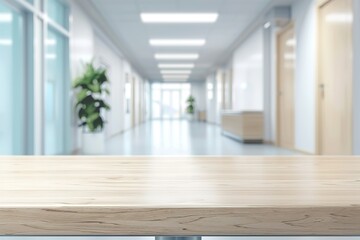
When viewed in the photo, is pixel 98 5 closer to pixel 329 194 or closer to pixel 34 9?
pixel 34 9

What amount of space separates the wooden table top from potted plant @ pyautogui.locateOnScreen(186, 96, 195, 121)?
100.0 feet

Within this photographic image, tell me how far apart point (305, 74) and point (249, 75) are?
16.4ft

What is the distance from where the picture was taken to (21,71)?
5.90 metres

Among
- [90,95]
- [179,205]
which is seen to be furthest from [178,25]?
[179,205]

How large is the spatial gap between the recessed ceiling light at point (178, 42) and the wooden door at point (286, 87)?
4156mm

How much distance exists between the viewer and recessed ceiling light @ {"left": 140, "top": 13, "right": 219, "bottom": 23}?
9.52m

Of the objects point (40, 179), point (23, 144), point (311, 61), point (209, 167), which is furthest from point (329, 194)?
point (311, 61)

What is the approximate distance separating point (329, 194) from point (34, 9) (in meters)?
6.22

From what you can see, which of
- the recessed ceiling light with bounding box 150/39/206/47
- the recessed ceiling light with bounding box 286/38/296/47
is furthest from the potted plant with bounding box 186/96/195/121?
the recessed ceiling light with bounding box 286/38/296/47

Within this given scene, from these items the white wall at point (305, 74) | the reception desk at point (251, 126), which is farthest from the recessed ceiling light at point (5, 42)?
the reception desk at point (251, 126)

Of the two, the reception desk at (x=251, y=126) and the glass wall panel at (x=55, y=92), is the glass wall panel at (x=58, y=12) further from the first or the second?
the reception desk at (x=251, y=126)

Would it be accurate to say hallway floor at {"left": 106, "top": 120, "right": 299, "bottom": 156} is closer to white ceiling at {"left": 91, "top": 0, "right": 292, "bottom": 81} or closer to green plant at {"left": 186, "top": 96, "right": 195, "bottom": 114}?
white ceiling at {"left": 91, "top": 0, "right": 292, "bottom": 81}

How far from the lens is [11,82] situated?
219 inches

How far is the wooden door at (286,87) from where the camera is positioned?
860 centimetres
